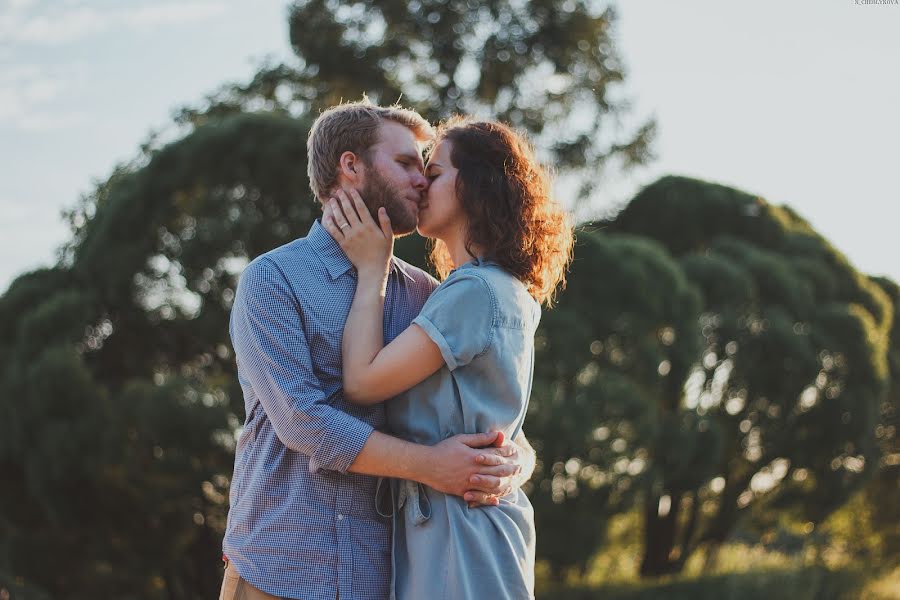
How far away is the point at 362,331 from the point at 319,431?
25 cm

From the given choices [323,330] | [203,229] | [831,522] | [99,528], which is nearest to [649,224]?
[831,522]

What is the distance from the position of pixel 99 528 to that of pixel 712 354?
6048mm

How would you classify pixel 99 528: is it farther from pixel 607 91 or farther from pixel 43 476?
pixel 607 91

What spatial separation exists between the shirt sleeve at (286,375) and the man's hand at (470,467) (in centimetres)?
17

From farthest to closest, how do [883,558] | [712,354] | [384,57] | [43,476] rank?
[384,57]
[883,558]
[712,354]
[43,476]

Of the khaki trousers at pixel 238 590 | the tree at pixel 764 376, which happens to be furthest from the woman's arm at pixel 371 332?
the tree at pixel 764 376

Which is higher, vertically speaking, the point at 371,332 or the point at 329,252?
the point at 329,252

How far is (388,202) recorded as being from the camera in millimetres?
2537

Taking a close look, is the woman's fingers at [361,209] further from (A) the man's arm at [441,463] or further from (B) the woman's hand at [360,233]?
(A) the man's arm at [441,463]

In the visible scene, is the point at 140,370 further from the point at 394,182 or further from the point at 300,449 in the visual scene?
the point at 300,449

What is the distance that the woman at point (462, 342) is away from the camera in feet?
7.32

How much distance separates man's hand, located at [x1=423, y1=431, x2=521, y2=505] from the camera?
2.20 m

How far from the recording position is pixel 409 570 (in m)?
2.26

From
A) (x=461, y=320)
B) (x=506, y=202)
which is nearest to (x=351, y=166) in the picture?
(x=506, y=202)
